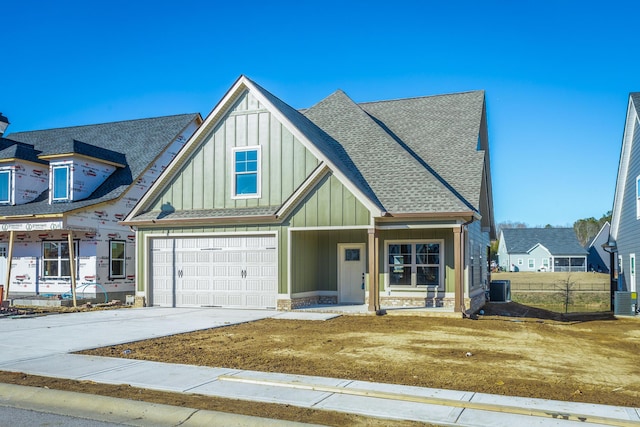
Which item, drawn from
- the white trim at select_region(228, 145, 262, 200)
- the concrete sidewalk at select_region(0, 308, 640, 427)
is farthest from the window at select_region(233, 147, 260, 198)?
the concrete sidewalk at select_region(0, 308, 640, 427)

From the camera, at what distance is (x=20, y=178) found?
82.4 ft

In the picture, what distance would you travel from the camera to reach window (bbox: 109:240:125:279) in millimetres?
24492

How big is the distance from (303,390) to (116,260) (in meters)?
18.7

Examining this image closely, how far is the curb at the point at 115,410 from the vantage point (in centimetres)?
673

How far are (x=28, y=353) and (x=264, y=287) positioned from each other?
9.21 metres

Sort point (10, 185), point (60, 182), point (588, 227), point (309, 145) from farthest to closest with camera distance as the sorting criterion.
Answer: point (588, 227) < point (10, 185) < point (60, 182) < point (309, 145)

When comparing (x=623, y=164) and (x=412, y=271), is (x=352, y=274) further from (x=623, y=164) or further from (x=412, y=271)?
(x=623, y=164)

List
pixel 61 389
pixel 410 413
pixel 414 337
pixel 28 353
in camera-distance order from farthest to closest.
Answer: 1. pixel 414 337
2. pixel 28 353
3. pixel 61 389
4. pixel 410 413

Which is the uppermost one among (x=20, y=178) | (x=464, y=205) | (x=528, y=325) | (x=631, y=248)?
(x=20, y=178)

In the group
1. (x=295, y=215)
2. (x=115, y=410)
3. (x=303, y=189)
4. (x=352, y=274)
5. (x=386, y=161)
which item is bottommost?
(x=115, y=410)

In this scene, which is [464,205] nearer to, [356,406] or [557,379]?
[557,379]

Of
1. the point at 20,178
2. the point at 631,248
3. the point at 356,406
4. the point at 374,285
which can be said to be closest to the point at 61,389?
the point at 356,406

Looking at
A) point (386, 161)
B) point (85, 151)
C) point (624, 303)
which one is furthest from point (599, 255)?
point (85, 151)

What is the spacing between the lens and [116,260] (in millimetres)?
24844
